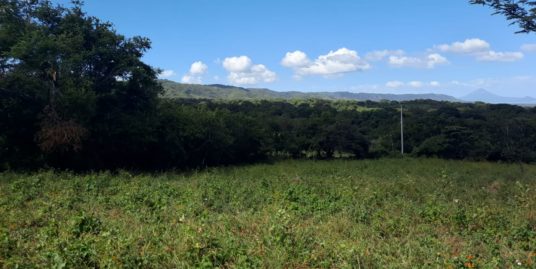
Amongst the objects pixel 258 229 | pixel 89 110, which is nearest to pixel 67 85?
pixel 89 110

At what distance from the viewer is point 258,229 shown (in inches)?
271

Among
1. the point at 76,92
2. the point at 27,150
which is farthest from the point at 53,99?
the point at 27,150

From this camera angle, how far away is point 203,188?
12.7 meters

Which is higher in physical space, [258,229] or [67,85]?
[67,85]

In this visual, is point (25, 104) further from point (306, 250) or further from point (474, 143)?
point (474, 143)

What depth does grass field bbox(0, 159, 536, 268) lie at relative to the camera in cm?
539

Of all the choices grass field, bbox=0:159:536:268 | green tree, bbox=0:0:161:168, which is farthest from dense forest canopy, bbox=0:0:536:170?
grass field, bbox=0:159:536:268

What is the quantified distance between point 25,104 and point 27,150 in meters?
2.43

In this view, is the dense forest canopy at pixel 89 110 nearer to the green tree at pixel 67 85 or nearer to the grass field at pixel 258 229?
the green tree at pixel 67 85

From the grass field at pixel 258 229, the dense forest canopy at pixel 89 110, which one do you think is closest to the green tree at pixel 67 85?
the dense forest canopy at pixel 89 110

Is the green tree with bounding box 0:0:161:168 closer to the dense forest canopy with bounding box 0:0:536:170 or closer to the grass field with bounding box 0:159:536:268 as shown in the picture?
the dense forest canopy with bounding box 0:0:536:170

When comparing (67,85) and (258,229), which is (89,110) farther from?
(258,229)

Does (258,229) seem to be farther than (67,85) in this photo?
No

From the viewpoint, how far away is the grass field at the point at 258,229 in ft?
17.7
